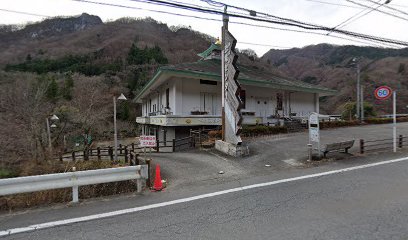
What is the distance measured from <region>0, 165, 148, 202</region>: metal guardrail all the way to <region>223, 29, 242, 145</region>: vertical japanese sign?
5645mm

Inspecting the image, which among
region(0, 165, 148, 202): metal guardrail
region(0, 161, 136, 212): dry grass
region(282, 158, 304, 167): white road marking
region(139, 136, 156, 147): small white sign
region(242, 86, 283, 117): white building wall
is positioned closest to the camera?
region(0, 165, 148, 202): metal guardrail

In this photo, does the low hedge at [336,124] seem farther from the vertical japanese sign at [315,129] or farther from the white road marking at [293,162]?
the white road marking at [293,162]

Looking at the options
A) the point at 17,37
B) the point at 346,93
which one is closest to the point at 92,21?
the point at 17,37

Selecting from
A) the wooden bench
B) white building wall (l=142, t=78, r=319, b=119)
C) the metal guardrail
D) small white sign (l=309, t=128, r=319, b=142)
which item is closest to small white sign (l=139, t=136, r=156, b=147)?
the metal guardrail

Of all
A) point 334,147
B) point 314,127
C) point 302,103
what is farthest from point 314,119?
point 302,103

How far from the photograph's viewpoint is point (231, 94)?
38.1 feet

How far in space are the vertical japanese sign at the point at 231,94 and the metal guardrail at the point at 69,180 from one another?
18.5 ft

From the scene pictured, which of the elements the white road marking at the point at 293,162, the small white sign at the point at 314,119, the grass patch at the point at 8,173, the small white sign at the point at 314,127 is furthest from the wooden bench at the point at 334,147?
the grass patch at the point at 8,173

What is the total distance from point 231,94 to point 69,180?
26.3 feet

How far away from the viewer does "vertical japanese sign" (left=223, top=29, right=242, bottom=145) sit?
1096cm

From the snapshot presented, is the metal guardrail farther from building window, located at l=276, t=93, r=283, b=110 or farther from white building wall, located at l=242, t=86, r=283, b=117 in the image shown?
building window, located at l=276, t=93, r=283, b=110

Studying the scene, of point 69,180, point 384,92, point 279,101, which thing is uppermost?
point 279,101

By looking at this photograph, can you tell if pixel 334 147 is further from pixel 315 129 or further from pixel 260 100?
pixel 260 100

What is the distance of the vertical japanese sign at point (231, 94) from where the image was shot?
10961 mm
